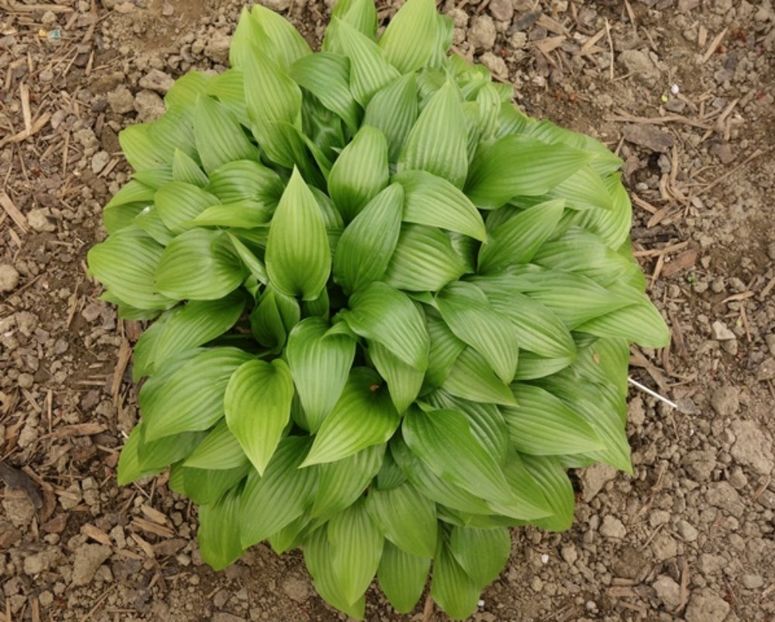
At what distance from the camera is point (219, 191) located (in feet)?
7.39

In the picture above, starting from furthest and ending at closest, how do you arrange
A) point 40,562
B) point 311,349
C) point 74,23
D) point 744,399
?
point 74,23 < point 744,399 < point 40,562 < point 311,349

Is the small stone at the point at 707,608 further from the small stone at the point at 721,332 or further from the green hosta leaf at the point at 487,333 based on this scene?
the green hosta leaf at the point at 487,333

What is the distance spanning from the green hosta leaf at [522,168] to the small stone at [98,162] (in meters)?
1.74

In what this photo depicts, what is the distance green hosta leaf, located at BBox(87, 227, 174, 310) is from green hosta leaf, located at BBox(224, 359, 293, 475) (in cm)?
43

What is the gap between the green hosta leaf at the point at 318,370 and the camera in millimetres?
1969

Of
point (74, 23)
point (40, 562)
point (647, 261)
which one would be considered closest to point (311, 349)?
point (40, 562)

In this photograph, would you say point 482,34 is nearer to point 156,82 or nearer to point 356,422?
point 156,82

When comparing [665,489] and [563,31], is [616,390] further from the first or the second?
[563,31]

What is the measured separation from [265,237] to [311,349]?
0.37 meters

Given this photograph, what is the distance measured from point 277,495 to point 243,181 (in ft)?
2.84

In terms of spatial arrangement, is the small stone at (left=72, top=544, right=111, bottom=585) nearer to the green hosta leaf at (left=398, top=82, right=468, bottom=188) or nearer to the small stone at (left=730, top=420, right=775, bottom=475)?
the green hosta leaf at (left=398, top=82, right=468, bottom=188)

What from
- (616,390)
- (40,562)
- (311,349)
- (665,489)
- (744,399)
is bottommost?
(40,562)

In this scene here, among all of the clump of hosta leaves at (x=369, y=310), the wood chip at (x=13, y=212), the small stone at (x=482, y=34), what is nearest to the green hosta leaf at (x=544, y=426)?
the clump of hosta leaves at (x=369, y=310)

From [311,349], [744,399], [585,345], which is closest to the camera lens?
[311,349]
